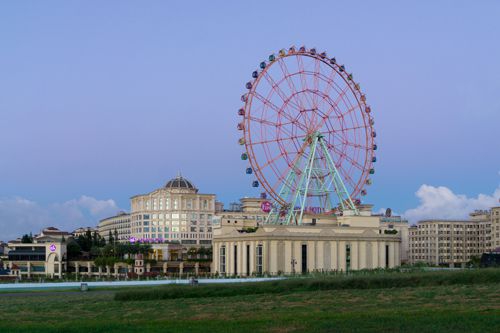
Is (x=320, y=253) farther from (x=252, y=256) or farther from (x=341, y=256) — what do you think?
(x=252, y=256)

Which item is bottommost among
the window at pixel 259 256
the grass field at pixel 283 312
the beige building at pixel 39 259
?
the beige building at pixel 39 259

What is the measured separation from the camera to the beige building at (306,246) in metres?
120

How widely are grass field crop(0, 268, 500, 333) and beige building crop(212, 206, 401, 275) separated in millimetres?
59204

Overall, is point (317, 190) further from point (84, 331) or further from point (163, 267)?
point (84, 331)

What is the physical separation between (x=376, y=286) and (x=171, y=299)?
15616 mm

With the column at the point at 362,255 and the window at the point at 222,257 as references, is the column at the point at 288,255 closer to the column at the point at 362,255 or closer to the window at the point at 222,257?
the column at the point at 362,255

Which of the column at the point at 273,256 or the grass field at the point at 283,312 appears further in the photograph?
the column at the point at 273,256

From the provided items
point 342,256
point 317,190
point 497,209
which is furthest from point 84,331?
point 497,209

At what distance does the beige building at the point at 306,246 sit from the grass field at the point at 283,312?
59204mm

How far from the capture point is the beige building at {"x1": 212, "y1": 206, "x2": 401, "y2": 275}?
120 meters

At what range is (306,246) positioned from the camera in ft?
403

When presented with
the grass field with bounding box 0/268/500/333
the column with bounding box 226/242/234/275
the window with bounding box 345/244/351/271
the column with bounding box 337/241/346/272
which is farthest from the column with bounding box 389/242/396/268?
the grass field with bounding box 0/268/500/333

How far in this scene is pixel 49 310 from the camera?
5031 centimetres

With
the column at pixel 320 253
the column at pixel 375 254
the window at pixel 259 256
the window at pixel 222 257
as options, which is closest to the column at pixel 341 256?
the column at pixel 320 253
